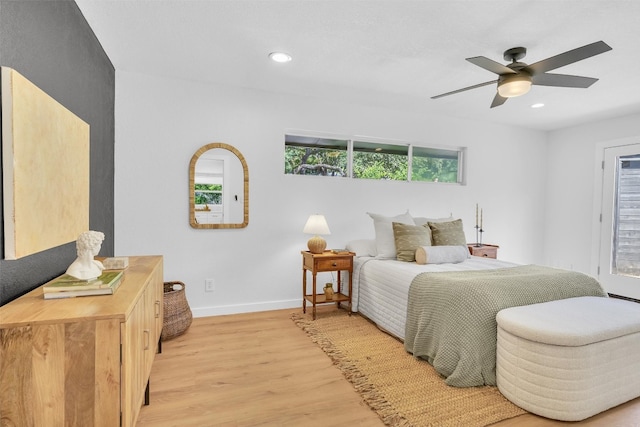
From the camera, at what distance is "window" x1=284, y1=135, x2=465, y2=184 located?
3.90 meters

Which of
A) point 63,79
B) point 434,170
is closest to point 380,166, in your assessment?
point 434,170

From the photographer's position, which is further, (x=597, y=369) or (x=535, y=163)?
(x=535, y=163)

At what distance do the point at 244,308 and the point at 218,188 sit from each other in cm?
129

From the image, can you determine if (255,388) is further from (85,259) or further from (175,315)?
(85,259)

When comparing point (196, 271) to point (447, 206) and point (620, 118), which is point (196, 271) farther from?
point (620, 118)

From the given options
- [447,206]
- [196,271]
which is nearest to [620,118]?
[447,206]

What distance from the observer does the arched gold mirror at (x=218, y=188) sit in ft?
11.0

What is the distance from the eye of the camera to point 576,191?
4895mm

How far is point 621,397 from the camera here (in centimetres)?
197

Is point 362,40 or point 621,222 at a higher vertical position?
point 362,40

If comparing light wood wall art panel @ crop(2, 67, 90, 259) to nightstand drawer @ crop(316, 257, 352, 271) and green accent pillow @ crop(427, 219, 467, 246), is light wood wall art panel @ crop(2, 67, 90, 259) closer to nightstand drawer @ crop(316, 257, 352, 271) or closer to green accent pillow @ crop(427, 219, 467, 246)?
nightstand drawer @ crop(316, 257, 352, 271)

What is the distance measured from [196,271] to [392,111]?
299cm

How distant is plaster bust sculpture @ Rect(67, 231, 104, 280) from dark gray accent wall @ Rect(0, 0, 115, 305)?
0.21m

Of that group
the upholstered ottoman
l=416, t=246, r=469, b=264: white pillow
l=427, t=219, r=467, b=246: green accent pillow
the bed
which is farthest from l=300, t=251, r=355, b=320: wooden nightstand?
the upholstered ottoman
